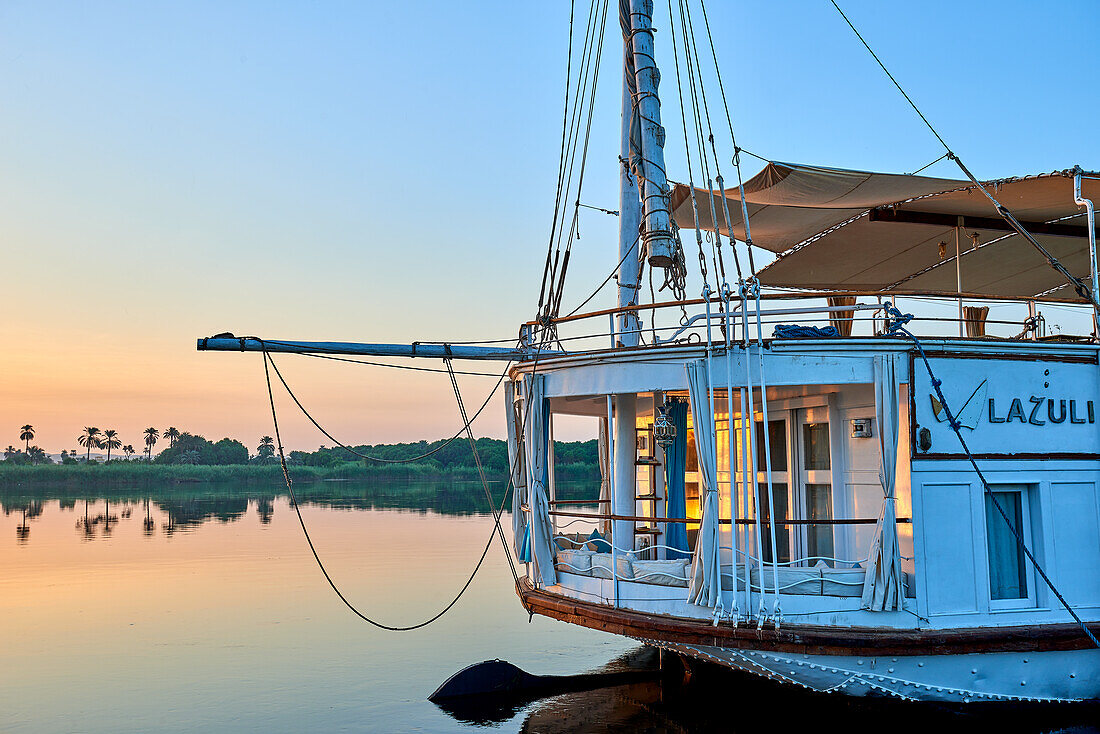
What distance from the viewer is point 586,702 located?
11.9 m

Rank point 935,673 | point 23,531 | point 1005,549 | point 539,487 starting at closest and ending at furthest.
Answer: point 935,673 < point 1005,549 < point 539,487 < point 23,531

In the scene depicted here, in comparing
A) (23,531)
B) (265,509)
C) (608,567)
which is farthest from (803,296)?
(265,509)

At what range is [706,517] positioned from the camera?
9023 millimetres

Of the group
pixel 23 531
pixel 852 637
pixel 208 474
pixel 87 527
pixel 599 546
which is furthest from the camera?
pixel 208 474

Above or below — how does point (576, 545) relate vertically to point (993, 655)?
above

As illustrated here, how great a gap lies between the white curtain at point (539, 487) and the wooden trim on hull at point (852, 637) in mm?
1384

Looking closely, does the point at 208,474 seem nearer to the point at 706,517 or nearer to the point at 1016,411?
the point at 706,517

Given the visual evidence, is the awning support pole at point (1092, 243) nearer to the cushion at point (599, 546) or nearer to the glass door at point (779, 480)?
the glass door at point (779, 480)

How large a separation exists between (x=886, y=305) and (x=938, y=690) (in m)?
3.89

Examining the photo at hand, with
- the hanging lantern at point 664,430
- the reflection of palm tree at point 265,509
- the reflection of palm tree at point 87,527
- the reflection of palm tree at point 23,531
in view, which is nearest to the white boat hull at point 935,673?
the hanging lantern at point 664,430

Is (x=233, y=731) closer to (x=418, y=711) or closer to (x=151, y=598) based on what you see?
(x=418, y=711)

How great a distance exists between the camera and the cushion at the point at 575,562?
10.4 metres

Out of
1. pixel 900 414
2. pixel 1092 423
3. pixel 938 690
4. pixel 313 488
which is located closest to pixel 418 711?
pixel 938 690

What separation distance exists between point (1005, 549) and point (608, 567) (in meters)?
4.28
